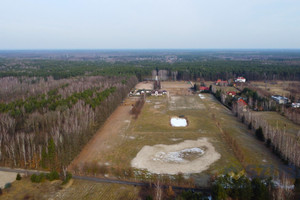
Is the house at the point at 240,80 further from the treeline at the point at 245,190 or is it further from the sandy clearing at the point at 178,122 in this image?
the treeline at the point at 245,190

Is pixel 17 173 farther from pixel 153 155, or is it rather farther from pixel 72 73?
pixel 72 73

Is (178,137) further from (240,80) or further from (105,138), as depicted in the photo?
(240,80)

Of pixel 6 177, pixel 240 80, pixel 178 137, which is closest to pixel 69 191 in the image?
pixel 6 177

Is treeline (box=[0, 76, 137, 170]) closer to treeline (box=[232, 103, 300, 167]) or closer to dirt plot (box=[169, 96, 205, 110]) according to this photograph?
dirt plot (box=[169, 96, 205, 110])

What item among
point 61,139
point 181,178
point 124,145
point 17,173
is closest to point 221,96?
point 124,145

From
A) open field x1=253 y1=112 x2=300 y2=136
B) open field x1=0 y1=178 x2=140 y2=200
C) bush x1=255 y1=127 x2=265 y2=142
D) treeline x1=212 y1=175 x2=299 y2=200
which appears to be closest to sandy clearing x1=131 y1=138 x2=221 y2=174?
open field x1=0 y1=178 x2=140 y2=200

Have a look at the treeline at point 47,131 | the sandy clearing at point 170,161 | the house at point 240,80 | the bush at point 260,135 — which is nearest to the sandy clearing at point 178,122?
the sandy clearing at point 170,161
